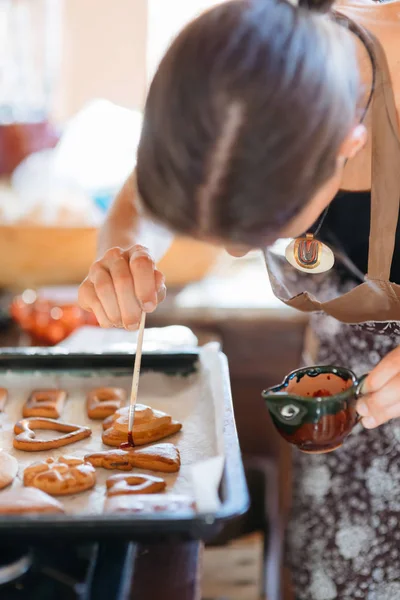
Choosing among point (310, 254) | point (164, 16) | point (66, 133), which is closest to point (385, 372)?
point (310, 254)

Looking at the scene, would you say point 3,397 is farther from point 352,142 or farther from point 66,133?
A: point 66,133

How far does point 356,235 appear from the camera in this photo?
163cm

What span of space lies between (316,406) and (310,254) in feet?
1.58

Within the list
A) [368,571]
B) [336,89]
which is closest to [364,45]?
[336,89]

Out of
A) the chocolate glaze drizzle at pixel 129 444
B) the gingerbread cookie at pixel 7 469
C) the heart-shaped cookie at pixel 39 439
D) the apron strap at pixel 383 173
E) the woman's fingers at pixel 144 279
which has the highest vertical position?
the apron strap at pixel 383 173

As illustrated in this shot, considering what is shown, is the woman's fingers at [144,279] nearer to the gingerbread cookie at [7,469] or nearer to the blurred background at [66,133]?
the gingerbread cookie at [7,469]

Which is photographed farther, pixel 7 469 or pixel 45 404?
pixel 45 404

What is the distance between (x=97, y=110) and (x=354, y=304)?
1812mm

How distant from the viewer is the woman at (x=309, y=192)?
989mm

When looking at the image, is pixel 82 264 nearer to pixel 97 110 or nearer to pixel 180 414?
pixel 97 110

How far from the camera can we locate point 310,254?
1.60 metres

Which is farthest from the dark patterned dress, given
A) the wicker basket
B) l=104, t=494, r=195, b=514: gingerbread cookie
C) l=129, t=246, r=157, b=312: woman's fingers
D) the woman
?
the wicker basket

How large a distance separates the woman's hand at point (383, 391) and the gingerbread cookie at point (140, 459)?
335 mm

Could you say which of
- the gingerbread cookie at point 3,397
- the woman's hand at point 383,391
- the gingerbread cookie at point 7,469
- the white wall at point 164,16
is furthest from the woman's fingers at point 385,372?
the white wall at point 164,16
